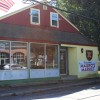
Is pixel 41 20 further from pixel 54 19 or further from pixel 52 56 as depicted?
pixel 52 56

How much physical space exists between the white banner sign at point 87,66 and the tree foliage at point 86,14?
14.8 feet

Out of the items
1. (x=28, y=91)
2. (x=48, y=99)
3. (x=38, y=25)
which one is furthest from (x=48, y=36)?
(x=48, y=99)

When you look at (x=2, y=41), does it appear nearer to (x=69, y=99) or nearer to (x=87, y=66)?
(x=69, y=99)

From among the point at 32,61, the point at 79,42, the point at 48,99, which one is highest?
the point at 79,42

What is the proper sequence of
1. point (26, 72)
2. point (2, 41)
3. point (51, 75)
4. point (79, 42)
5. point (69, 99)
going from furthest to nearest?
point (79, 42), point (51, 75), point (26, 72), point (2, 41), point (69, 99)

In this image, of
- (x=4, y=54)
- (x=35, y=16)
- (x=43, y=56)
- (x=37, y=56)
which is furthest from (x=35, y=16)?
(x=4, y=54)

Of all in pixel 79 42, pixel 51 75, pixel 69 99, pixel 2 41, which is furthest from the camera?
pixel 79 42

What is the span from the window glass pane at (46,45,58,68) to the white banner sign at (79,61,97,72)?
3.27 m

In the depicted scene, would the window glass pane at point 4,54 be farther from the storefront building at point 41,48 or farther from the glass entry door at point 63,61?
the glass entry door at point 63,61

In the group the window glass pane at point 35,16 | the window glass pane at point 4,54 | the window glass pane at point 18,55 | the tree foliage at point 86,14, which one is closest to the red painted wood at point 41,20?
the window glass pane at point 35,16

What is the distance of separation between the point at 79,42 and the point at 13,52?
7.74 metres

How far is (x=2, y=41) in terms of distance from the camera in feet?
68.9

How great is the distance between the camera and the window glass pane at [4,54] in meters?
21.0

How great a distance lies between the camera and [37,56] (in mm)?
23781
